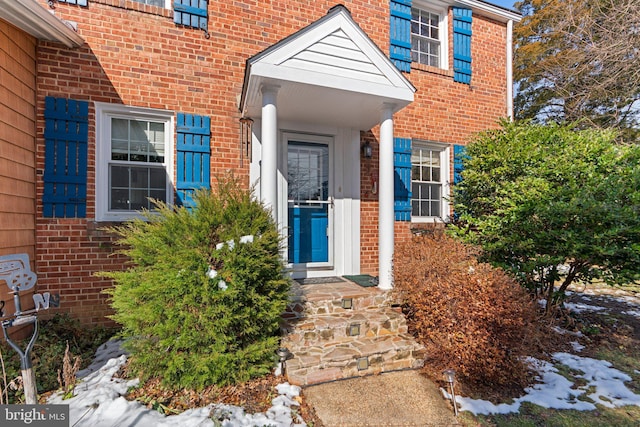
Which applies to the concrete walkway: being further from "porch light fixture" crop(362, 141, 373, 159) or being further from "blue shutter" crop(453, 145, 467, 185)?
"blue shutter" crop(453, 145, 467, 185)

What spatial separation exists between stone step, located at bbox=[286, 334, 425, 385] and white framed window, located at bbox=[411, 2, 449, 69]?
5.80 metres

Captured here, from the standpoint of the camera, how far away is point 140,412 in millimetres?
2459

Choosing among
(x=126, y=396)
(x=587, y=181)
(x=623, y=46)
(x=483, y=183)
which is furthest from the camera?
(x=623, y=46)

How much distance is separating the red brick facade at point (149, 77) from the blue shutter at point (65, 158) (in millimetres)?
80

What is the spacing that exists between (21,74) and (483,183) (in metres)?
7.06

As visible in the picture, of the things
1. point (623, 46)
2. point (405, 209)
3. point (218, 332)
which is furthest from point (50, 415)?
point (623, 46)

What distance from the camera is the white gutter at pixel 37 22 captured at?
3214 mm

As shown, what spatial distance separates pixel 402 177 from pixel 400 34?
2.91 m

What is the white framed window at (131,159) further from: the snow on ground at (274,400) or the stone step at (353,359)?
the stone step at (353,359)

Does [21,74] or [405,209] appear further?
[405,209]

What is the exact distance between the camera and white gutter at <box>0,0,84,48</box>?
3214 mm

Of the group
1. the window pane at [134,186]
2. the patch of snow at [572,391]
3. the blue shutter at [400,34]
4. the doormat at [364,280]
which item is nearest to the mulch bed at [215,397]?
the patch of snow at [572,391]

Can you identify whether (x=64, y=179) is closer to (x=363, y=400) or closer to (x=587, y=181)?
(x=363, y=400)

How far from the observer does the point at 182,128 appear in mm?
4473
